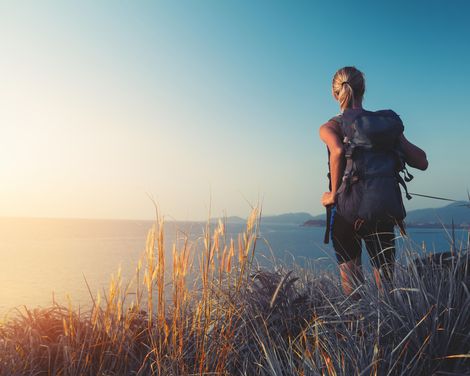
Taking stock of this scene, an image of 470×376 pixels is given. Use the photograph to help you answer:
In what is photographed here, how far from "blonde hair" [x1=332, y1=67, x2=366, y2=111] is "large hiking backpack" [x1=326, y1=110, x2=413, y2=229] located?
0.19 m

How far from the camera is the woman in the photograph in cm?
263

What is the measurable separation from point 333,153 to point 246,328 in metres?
1.41

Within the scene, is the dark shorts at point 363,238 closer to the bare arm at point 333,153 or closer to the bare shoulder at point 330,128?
the bare arm at point 333,153

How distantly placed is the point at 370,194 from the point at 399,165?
346 millimetres

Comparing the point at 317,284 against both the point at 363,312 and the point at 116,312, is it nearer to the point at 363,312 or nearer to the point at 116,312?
the point at 363,312

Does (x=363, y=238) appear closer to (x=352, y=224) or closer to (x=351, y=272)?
(x=352, y=224)

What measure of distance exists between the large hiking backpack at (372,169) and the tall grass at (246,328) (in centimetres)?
43

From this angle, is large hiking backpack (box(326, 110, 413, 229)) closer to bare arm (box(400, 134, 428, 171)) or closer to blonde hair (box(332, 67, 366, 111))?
bare arm (box(400, 134, 428, 171))

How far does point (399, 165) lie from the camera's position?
2652mm

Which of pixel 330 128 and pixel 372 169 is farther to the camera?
pixel 330 128

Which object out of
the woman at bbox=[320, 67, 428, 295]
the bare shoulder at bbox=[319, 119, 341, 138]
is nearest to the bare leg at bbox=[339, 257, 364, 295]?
the woman at bbox=[320, 67, 428, 295]

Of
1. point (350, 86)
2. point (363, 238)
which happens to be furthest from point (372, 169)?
point (350, 86)

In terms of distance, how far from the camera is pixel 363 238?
271 cm

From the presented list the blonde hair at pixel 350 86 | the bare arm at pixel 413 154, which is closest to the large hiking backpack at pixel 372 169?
the bare arm at pixel 413 154
